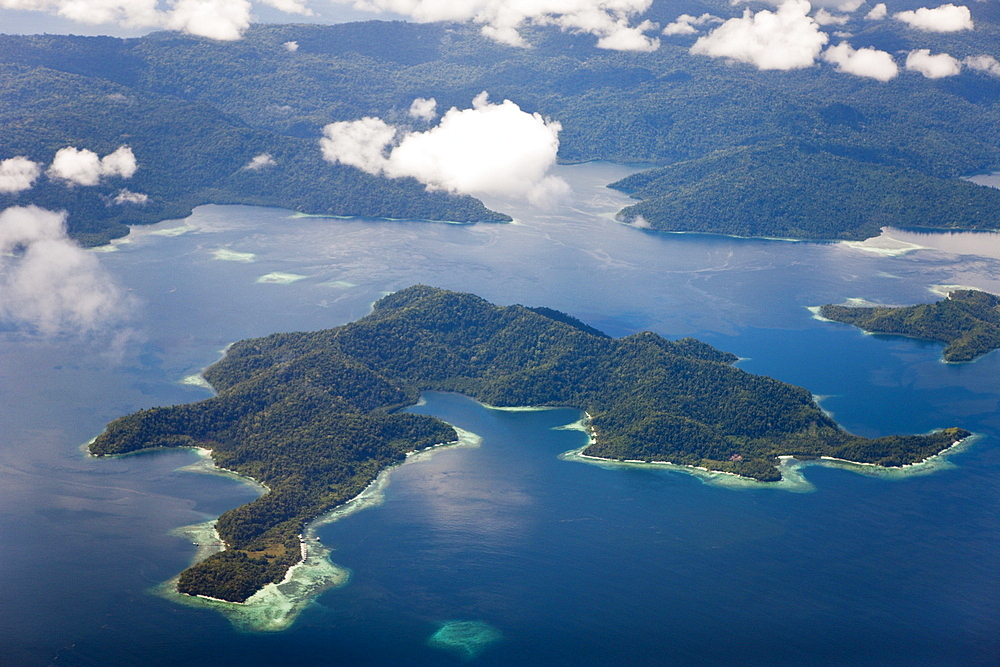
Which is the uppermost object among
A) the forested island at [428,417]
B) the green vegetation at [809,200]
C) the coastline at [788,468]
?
the green vegetation at [809,200]

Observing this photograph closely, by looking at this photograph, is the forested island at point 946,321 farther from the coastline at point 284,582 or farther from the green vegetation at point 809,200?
the coastline at point 284,582

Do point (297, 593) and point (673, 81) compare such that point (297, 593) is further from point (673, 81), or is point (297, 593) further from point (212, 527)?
point (673, 81)

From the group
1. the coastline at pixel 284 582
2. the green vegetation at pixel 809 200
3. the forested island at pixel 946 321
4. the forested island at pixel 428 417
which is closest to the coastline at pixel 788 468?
the forested island at pixel 428 417

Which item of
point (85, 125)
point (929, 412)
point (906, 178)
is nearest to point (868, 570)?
point (929, 412)

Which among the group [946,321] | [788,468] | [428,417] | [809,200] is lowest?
[788,468]

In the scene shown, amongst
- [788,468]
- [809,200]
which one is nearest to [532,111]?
[809,200]

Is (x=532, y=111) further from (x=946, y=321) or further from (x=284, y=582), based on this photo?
(x=284, y=582)

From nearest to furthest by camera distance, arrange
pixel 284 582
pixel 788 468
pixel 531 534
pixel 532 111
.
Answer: pixel 284 582 < pixel 531 534 < pixel 788 468 < pixel 532 111
